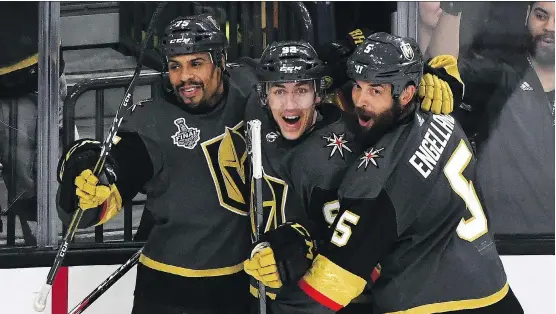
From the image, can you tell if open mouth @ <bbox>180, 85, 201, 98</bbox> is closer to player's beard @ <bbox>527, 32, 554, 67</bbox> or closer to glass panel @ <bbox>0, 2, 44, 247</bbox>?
glass panel @ <bbox>0, 2, 44, 247</bbox>

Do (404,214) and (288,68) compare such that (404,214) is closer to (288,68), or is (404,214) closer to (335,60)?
(288,68)

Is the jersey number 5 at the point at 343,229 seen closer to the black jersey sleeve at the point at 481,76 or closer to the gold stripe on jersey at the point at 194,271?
the gold stripe on jersey at the point at 194,271

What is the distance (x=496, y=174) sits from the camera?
291 cm

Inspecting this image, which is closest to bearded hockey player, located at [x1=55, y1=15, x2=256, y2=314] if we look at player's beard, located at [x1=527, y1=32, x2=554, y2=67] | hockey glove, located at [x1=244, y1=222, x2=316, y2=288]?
hockey glove, located at [x1=244, y1=222, x2=316, y2=288]

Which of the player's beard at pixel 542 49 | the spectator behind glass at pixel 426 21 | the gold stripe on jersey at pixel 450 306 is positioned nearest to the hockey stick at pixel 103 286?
the gold stripe on jersey at pixel 450 306

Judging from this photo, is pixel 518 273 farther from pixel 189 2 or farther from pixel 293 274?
pixel 189 2

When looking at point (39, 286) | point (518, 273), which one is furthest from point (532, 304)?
point (39, 286)

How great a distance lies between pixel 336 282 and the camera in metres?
2.04

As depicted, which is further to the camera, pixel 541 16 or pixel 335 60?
pixel 541 16

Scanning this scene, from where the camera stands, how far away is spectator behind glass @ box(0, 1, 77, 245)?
108 inches

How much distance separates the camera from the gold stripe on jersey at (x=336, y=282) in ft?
6.69

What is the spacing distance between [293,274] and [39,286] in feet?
3.38

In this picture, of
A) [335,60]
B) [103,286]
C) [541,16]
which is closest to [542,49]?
[541,16]

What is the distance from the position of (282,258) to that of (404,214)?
0.99 ft
